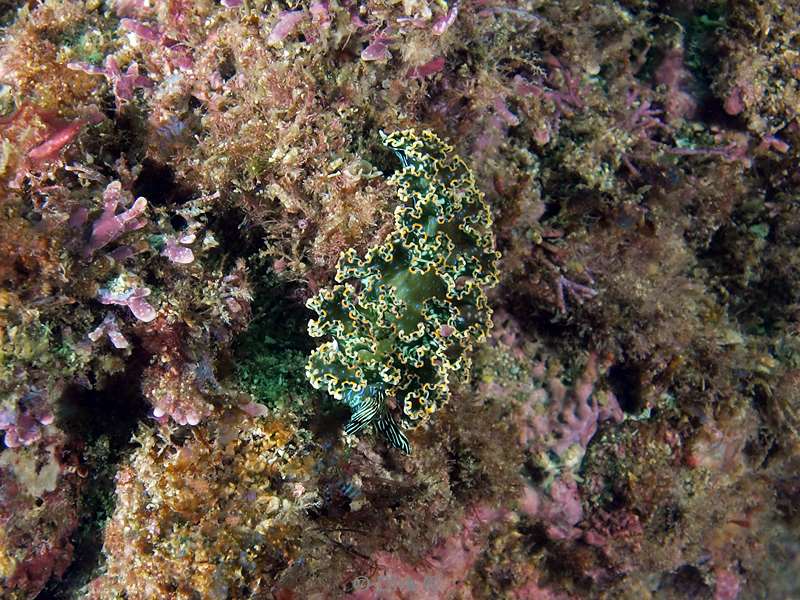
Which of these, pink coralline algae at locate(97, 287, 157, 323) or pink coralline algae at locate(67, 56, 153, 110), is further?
pink coralline algae at locate(67, 56, 153, 110)

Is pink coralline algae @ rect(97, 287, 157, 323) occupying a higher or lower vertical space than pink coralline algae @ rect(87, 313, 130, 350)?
higher

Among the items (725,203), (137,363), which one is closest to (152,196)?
(137,363)

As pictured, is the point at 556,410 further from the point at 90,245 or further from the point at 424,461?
the point at 90,245

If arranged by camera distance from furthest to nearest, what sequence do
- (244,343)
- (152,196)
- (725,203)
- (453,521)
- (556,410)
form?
(725,203) < (556,410) < (453,521) < (244,343) < (152,196)

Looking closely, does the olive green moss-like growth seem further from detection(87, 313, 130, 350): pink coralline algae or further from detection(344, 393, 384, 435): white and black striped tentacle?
detection(87, 313, 130, 350): pink coralline algae

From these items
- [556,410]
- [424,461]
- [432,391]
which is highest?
[432,391]

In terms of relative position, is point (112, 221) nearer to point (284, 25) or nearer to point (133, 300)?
point (133, 300)

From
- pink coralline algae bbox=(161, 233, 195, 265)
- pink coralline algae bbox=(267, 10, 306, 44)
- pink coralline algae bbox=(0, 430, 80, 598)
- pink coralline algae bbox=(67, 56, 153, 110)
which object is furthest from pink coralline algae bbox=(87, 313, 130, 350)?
pink coralline algae bbox=(267, 10, 306, 44)
